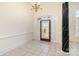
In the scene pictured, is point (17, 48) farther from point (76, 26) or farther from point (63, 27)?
point (76, 26)

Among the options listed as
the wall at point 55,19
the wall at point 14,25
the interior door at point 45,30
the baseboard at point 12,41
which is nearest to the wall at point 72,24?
the wall at point 55,19

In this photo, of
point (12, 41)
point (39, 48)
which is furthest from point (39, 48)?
point (12, 41)

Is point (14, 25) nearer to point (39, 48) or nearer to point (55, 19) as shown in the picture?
point (39, 48)

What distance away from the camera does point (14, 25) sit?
3199 millimetres

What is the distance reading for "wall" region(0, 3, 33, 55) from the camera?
274 centimetres

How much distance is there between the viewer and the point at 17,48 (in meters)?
2.88

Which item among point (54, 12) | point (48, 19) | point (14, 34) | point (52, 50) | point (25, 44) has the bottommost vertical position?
point (52, 50)

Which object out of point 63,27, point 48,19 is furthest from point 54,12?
point 63,27

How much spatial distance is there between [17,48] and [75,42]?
1556 mm

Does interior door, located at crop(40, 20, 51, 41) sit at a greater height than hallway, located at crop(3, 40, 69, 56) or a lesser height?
greater

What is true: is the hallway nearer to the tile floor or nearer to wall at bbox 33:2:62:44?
the tile floor

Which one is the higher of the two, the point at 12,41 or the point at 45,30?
the point at 45,30

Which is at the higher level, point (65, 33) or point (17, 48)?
point (65, 33)

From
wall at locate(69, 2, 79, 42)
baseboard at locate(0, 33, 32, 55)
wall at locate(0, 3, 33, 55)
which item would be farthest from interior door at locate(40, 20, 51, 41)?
wall at locate(69, 2, 79, 42)
